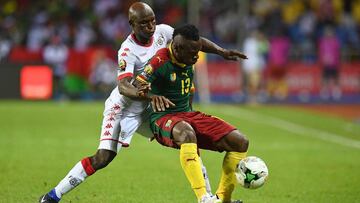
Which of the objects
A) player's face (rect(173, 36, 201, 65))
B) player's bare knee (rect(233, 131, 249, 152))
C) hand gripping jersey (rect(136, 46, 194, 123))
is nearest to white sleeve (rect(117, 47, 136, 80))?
hand gripping jersey (rect(136, 46, 194, 123))

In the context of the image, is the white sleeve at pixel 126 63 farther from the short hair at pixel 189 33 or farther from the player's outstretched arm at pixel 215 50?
the player's outstretched arm at pixel 215 50

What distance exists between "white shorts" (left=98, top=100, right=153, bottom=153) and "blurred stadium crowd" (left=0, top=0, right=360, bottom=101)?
57.0 ft

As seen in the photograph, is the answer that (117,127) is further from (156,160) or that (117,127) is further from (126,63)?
(156,160)

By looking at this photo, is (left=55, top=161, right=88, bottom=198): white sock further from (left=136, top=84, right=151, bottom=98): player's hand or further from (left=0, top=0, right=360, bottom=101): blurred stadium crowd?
(left=0, top=0, right=360, bottom=101): blurred stadium crowd

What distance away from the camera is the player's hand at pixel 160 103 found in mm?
7688

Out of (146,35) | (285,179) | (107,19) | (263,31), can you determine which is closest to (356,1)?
(263,31)

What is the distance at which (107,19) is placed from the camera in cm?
2900

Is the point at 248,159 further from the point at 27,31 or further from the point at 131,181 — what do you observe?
the point at 27,31

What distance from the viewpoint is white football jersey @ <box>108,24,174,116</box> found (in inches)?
329

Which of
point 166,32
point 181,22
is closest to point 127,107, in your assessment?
point 166,32

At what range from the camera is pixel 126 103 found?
8.57 metres

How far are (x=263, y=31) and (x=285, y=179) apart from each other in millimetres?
18559

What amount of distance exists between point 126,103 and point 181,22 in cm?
1924

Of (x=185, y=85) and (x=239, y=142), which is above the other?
(x=185, y=85)
